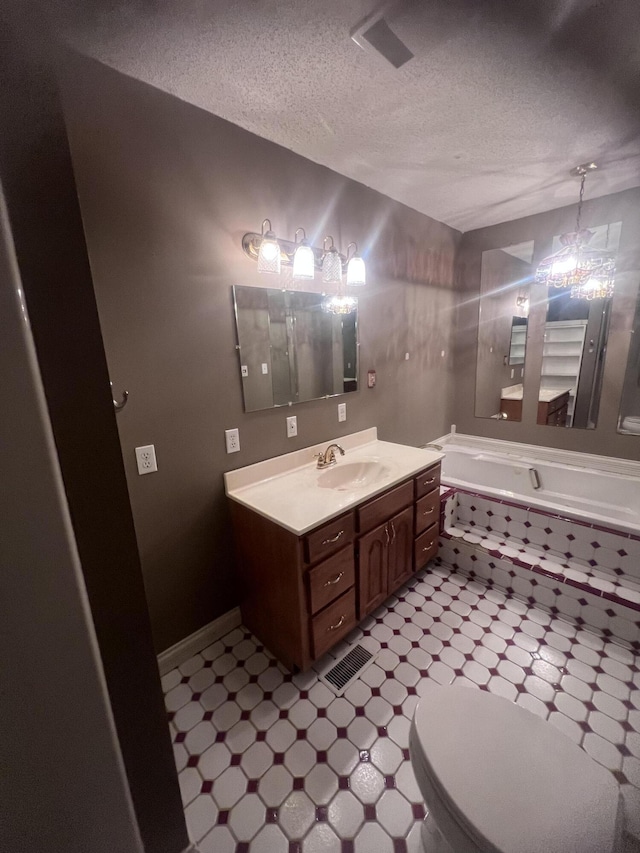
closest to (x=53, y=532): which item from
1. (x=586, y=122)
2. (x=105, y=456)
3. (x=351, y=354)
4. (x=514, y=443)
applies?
(x=105, y=456)

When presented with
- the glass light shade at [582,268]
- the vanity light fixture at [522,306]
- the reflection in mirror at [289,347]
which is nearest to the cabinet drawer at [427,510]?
the reflection in mirror at [289,347]

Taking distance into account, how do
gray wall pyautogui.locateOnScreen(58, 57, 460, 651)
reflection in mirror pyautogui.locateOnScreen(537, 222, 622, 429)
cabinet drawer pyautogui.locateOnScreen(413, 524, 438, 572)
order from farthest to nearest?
reflection in mirror pyautogui.locateOnScreen(537, 222, 622, 429), cabinet drawer pyautogui.locateOnScreen(413, 524, 438, 572), gray wall pyautogui.locateOnScreen(58, 57, 460, 651)

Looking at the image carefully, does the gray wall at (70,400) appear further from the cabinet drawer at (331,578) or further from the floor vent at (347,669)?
the floor vent at (347,669)

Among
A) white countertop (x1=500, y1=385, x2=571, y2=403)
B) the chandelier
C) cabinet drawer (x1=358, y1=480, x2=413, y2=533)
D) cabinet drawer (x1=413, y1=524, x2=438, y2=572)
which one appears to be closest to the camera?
cabinet drawer (x1=358, y1=480, x2=413, y2=533)

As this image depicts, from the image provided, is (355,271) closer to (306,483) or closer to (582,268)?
(306,483)

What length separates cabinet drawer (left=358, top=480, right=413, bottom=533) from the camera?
5.00 feet

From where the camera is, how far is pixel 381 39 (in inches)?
40.9

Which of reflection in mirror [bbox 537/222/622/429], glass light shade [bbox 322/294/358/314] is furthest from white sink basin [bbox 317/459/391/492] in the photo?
reflection in mirror [bbox 537/222/622/429]

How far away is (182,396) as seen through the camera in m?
1.40

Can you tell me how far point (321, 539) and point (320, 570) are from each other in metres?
0.14

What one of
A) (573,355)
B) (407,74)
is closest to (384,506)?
(407,74)

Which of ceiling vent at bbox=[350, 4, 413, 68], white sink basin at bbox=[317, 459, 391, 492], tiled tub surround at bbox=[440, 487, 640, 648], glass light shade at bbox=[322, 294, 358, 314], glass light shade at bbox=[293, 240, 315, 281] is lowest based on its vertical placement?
tiled tub surround at bbox=[440, 487, 640, 648]

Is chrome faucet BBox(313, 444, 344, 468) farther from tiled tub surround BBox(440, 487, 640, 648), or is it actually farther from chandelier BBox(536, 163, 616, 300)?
chandelier BBox(536, 163, 616, 300)

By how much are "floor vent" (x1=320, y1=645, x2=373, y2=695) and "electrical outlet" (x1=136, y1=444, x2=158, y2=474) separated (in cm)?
120
